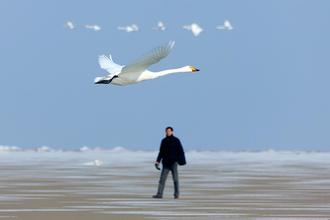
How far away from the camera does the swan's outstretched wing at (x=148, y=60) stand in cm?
2966

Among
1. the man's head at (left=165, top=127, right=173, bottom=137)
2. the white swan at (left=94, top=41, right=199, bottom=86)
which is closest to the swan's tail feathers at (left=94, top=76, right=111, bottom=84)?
the white swan at (left=94, top=41, right=199, bottom=86)

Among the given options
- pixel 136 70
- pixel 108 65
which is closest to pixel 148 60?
pixel 136 70

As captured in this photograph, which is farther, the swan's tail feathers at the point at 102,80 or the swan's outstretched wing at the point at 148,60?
the swan's tail feathers at the point at 102,80

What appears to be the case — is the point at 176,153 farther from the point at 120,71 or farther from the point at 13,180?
the point at 13,180

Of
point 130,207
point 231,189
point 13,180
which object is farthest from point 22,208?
point 13,180

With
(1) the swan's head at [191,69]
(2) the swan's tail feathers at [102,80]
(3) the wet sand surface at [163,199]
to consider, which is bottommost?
(3) the wet sand surface at [163,199]

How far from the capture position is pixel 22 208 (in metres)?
27.2

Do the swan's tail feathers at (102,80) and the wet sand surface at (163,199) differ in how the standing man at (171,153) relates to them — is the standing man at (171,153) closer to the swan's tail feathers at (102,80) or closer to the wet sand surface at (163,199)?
the wet sand surface at (163,199)

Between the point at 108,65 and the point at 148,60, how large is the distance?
11.5 feet

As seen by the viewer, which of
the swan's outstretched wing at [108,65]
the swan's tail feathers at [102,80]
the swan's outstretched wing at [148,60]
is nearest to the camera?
the swan's outstretched wing at [148,60]

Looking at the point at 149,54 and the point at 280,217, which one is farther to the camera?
the point at 149,54

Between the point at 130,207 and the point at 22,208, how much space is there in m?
2.29

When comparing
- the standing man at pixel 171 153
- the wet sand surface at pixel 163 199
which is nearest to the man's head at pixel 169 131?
the standing man at pixel 171 153

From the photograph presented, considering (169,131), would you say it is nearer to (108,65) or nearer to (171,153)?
(171,153)
